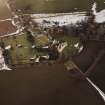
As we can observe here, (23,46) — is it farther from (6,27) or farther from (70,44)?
(70,44)

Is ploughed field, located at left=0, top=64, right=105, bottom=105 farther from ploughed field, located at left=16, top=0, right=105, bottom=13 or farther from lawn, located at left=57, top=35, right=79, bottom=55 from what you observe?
ploughed field, located at left=16, top=0, right=105, bottom=13

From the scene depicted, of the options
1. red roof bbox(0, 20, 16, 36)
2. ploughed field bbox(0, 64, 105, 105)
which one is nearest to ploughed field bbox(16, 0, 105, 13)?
red roof bbox(0, 20, 16, 36)

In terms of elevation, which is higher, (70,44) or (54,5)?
(54,5)

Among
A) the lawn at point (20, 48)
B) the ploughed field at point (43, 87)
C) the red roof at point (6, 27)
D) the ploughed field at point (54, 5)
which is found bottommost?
the ploughed field at point (43, 87)

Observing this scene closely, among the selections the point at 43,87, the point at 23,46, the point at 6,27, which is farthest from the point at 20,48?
the point at 43,87

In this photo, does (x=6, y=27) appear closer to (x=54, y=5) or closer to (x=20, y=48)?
(x=20, y=48)

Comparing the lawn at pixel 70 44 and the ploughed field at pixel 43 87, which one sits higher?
the lawn at pixel 70 44

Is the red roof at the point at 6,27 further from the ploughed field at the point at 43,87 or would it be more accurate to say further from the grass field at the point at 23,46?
the ploughed field at the point at 43,87

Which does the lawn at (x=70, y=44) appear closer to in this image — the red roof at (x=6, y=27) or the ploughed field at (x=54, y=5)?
the ploughed field at (x=54, y=5)

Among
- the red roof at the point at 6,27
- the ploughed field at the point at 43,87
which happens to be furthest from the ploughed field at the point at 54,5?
the ploughed field at the point at 43,87

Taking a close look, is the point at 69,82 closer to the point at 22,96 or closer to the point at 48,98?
the point at 48,98

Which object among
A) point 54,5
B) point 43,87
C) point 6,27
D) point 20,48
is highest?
point 54,5
